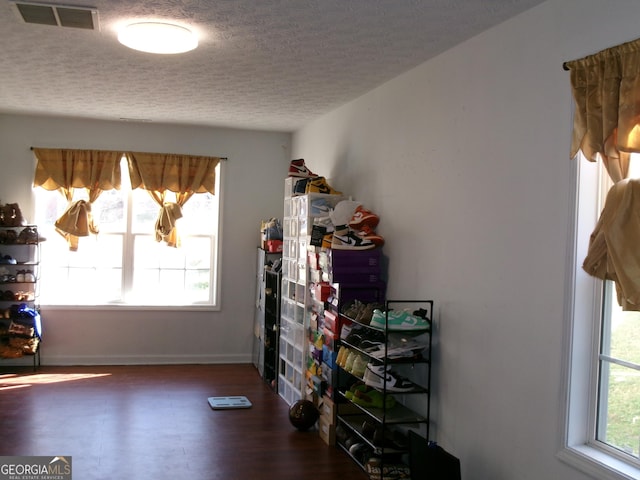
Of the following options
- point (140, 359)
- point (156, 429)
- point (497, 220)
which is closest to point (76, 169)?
point (140, 359)

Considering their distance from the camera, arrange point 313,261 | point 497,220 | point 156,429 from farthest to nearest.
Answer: point 313,261 < point 156,429 < point 497,220

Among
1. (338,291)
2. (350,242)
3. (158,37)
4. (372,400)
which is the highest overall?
(158,37)

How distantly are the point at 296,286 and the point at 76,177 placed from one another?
3005mm

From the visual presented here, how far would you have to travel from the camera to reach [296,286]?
18.6 feet

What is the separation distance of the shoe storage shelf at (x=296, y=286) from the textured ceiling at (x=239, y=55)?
0.89 m

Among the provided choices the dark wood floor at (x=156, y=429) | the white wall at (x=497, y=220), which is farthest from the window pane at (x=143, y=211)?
the white wall at (x=497, y=220)

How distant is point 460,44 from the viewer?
147 inches

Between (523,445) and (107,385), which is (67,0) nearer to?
(523,445)

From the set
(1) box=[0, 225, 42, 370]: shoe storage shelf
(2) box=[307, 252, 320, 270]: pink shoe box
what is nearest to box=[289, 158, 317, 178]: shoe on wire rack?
(2) box=[307, 252, 320, 270]: pink shoe box

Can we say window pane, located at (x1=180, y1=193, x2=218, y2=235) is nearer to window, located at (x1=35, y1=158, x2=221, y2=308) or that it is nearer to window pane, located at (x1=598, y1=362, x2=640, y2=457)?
window, located at (x1=35, y1=158, x2=221, y2=308)

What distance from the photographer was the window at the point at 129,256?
7219mm

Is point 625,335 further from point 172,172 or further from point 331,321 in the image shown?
point 172,172

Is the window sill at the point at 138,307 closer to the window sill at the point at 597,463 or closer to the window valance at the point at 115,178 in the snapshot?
the window valance at the point at 115,178

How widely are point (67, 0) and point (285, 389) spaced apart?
12.6 ft
